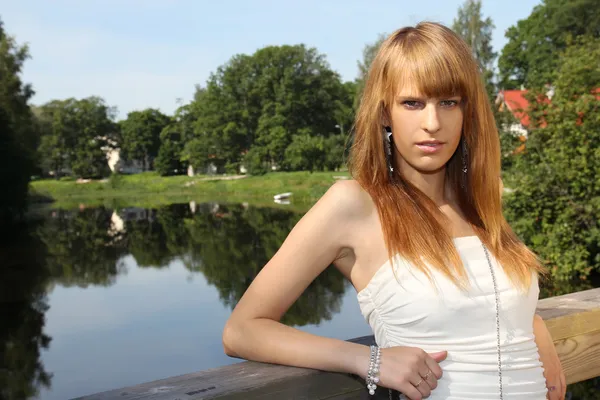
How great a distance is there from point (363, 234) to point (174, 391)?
503mm

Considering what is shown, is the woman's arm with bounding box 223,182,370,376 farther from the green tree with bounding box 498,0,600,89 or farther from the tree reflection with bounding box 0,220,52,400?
the green tree with bounding box 498,0,600,89

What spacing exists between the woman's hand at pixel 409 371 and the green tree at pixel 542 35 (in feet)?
99.5

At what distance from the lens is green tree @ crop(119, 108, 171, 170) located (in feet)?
231

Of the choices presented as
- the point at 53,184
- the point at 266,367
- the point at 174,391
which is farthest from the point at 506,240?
the point at 53,184

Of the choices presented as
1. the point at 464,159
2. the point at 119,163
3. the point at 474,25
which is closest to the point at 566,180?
the point at 464,159

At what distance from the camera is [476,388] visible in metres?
1.31

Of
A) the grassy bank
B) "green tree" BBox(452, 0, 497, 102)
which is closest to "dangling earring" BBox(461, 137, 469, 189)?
"green tree" BBox(452, 0, 497, 102)

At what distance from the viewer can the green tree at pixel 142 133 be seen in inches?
2771

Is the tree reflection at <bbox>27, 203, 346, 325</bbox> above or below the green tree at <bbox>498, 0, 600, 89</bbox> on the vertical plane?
below

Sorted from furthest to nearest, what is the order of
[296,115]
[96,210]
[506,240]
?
[296,115] → [96,210] → [506,240]

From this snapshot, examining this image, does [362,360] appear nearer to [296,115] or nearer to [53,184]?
[296,115]

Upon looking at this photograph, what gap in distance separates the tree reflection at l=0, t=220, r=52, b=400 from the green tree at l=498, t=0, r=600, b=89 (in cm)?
2282

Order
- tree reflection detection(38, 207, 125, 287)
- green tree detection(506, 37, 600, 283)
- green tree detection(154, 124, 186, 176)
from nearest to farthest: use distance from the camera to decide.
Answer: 1. green tree detection(506, 37, 600, 283)
2. tree reflection detection(38, 207, 125, 287)
3. green tree detection(154, 124, 186, 176)

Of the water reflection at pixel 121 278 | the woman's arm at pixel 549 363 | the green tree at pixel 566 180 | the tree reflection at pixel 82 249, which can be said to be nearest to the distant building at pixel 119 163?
the tree reflection at pixel 82 249
